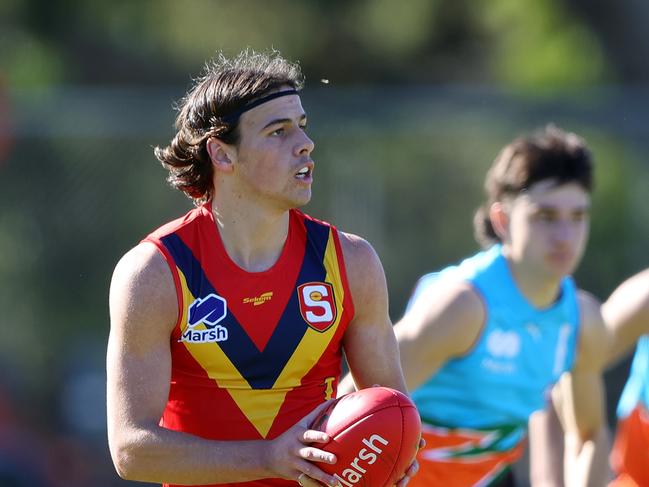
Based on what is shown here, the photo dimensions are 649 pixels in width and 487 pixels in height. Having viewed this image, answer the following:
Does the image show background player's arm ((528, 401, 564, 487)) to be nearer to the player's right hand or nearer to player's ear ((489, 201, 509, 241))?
player's ear ((489, 201, 509, 241))

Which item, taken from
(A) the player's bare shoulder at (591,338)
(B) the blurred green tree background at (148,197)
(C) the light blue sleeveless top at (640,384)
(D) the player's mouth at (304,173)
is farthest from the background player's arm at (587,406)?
(B) the blurred green tree background at (148,197)

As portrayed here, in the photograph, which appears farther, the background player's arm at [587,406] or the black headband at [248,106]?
the background player's arm at [587,406]

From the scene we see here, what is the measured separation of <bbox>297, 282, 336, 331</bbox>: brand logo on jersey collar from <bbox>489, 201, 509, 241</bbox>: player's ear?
73.2 inches

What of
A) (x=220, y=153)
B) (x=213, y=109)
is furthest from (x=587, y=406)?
(x=213, y=109)

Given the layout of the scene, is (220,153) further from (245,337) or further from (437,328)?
(437,328)

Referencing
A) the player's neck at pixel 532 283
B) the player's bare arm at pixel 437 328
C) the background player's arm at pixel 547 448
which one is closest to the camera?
Answer: the player's bare arm at pixel 437 328

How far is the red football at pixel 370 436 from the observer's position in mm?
3635

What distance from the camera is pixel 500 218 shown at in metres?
5.73

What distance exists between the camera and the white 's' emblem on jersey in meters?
5.23

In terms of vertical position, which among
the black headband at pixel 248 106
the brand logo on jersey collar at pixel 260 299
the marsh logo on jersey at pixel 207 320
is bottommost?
the marsh logo on jersey at pixel 207 320

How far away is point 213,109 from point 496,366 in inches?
71.6

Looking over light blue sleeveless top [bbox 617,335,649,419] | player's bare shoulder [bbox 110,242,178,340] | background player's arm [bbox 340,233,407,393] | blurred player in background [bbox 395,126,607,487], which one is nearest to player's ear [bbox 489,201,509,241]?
blurred player in background [bbox 395,126,607,487]

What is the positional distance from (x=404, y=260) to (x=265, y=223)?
243 inches

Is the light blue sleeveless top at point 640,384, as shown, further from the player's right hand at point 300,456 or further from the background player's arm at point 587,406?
the player's right hand at point 300,456
